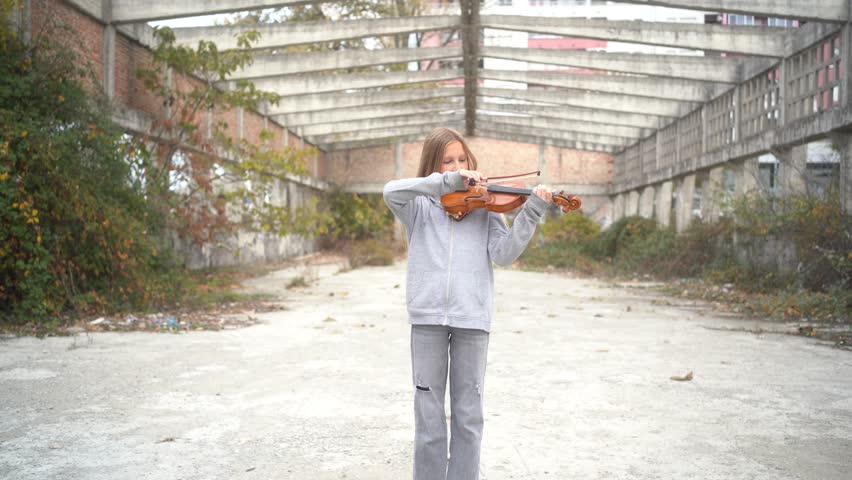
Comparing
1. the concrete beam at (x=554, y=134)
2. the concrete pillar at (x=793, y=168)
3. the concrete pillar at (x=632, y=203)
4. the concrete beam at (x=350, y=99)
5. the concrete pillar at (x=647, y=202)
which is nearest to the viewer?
the concrete pillar at (x=793, y=168)

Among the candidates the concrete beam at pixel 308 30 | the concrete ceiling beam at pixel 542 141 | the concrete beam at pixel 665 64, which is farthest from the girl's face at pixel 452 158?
the concrete ceiling beam at pixel 542 141

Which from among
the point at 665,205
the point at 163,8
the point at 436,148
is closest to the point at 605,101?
the point at 665,205

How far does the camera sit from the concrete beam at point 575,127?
78.9 feet

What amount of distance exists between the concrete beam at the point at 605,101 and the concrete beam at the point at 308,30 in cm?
564

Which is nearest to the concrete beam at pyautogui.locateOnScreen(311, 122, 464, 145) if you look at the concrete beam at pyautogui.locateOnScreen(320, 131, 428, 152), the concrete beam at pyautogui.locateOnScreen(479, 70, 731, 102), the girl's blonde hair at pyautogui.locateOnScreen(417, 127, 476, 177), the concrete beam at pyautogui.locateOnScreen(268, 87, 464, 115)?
the concrete beam at pyautogui.locateOnScreen(320, 131, 428, 152)

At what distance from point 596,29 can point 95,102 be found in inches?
348

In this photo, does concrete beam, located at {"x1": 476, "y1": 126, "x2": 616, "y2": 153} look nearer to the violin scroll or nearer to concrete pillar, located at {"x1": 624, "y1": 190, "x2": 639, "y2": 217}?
concrete pillar, located at {"x1": 624, "y1": 190, "x2": 639, "y2": 217}

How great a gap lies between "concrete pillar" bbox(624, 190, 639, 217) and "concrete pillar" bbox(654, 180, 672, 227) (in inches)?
123

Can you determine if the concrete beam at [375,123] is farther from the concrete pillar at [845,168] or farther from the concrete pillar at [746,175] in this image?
the concrete pillar at [845,168]

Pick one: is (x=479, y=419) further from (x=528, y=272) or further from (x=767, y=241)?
(x=528, y=272)

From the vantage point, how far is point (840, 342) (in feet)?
24.5

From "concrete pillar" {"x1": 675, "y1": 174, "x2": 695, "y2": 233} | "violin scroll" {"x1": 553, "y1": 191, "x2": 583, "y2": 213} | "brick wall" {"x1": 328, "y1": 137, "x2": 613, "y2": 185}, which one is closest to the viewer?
"violin scroll" {"x1": 553, "y1": 191, "x2": 583, "y2": 213}

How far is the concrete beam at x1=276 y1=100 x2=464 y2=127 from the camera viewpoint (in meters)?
22.4

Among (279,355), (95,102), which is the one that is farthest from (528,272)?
(279,355)
